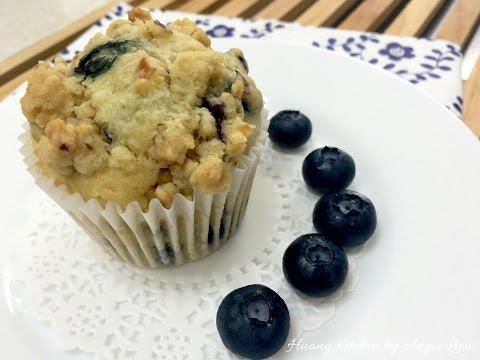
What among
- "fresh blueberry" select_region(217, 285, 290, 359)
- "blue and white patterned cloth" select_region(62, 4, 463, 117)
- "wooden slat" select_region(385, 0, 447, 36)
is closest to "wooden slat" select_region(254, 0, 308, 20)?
"blue and white patterned cloth" select_region(62, 4, 463, 117)

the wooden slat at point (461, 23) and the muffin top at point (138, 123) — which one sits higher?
the muffin top at point (138, 123)

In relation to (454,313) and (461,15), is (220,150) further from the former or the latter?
(461,15)

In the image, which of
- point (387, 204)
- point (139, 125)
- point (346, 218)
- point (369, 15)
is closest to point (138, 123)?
point (139, 125)

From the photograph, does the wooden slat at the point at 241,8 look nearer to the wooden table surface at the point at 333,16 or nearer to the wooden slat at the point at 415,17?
the wooden table surface at the point at 333,16

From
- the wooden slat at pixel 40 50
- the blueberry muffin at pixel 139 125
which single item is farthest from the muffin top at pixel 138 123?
the wooden slat at pixel 40 50

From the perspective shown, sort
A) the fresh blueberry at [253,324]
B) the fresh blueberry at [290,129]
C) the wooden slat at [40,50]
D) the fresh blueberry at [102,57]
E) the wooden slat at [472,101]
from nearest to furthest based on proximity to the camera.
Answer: the fresh blueberry at [253,324] < the fresh blueberry at [102,57] < the fresh blueberry at [290,129] < the wooden slat at [472,101] < the wooden slat at [40,50]

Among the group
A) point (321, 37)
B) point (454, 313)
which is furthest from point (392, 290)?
point (321, 37)
